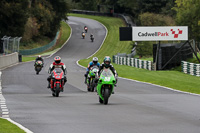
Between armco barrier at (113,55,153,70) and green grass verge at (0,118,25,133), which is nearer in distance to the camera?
green grass verge at (0,118,25,133)

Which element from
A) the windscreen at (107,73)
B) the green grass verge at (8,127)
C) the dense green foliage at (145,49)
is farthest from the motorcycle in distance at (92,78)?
the dense green foliage at (145,49)

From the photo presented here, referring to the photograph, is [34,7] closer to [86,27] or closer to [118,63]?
[86,27]

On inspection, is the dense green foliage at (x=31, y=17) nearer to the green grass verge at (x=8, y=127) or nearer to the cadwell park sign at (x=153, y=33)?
the cadwell park sign at (x=153, y=33)

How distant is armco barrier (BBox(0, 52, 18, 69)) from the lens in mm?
45750

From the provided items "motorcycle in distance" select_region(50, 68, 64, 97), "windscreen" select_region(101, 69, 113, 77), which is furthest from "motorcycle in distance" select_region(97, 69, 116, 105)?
"motorcycle in distance" select_region(50, 68, 64, 97)

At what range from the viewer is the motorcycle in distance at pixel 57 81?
1972cm

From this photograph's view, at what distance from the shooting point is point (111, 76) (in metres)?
16.6

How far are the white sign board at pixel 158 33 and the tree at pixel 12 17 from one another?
30677 millimetres

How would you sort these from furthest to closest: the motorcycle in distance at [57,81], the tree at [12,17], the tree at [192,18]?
1. the tree at [192,18]
2. the tree at [12,17]
3. the motorcycle in distance at [57,81]

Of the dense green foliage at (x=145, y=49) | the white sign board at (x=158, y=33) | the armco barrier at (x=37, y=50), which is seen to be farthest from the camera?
the armco barrier at (x=37, y=50)

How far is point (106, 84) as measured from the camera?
54.0ft

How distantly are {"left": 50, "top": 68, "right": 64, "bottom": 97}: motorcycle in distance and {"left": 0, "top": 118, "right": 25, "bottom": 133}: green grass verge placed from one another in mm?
7842

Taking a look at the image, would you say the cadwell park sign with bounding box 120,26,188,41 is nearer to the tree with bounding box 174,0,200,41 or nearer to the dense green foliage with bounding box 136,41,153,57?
the dense green foliage with bounding box 136,41,153,57

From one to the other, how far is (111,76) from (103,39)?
75964 millimetres
